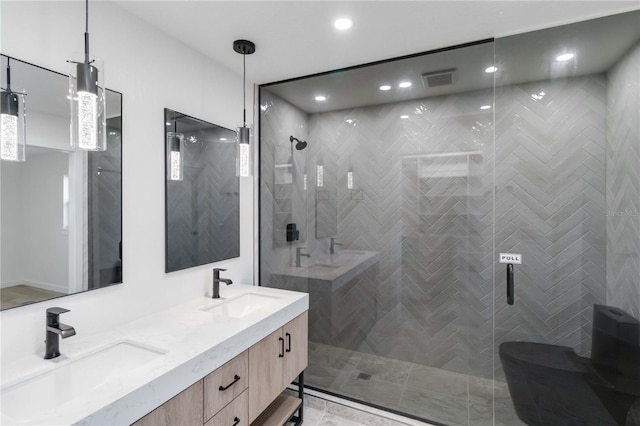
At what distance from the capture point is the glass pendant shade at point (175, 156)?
1.95 meters

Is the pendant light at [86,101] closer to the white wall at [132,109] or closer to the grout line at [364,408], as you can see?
the white wall at [132,109]

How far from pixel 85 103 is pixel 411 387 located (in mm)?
2678

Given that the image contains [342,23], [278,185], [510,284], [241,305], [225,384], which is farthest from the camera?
[278,185]

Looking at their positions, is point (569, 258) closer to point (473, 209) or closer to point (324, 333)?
point (473, 209)

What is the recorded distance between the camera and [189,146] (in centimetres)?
208

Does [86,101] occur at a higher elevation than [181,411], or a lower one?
higher

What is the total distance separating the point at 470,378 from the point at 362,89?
240cm

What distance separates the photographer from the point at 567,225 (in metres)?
1.96

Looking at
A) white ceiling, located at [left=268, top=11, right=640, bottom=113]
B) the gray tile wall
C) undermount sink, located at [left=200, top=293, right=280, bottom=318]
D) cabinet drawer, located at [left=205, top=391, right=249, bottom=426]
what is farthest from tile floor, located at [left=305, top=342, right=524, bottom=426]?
white ceiling, located at [left=268, top=11, right=640, bottom=113]

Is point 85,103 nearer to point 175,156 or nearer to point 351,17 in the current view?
point 175,156

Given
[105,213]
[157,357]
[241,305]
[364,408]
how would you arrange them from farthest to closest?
1. [364,408]
2. [241,305]
3. [105,213]
4. [157,357]

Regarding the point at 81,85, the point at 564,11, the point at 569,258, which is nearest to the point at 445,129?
the point at 564,11

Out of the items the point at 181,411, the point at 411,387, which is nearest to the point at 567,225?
the point at 411,387

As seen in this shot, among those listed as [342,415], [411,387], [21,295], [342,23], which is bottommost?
[342,415]
